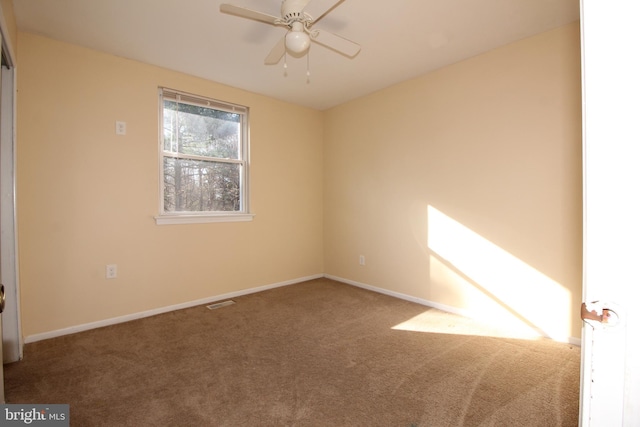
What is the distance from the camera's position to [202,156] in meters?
3.40

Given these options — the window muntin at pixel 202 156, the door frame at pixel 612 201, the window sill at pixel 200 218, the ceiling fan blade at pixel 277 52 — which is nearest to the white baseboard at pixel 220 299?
the window sill at pixel 200 218

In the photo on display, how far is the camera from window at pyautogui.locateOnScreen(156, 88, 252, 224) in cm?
317

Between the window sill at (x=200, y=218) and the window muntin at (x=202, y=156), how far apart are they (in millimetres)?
49

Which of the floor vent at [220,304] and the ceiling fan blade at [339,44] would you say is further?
the floor vent at [220,304]

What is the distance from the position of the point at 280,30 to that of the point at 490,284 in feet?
9.58

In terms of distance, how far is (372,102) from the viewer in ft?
12.4

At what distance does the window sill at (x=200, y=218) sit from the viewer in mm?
3084

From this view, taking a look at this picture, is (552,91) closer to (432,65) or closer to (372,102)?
(432,65)

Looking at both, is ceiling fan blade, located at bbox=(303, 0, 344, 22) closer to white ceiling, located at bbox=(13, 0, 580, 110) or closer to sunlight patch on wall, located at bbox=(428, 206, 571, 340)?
white ceiling, located at bbox=(13, 0, 580, 110)

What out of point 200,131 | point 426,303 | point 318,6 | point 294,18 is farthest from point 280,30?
point 426,303

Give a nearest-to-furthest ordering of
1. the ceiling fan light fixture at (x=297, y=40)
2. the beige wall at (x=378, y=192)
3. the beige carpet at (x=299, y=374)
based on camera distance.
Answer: the beige carpet at (x=299, y=374)
the ceiling fan light fixture at (x=297, y=40)
the beige wall at (x=378, y=192)

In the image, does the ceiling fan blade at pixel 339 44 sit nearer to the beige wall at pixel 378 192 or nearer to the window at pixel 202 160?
the beige wall at pixel 378 192

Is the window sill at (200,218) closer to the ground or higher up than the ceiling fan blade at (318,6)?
closer to the ground

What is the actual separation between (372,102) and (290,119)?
1140mm
